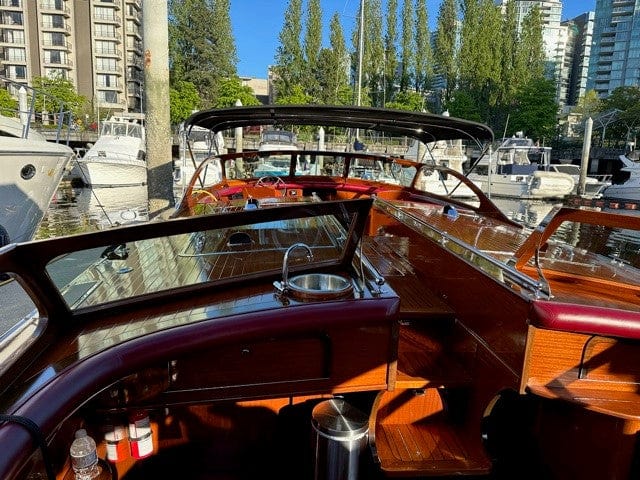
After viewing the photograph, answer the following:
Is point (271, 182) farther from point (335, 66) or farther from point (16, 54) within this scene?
point (16, 54)

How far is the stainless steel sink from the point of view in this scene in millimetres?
1895

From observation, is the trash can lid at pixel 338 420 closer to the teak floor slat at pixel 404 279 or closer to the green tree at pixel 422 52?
the teak floor slat at pixel 404 279

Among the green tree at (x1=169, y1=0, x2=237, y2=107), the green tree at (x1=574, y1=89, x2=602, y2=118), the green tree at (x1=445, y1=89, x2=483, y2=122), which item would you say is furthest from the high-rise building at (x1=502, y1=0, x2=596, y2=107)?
the green tree at (x1=169, y1=0, x2=237, y2=107)

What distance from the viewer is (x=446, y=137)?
6.13m

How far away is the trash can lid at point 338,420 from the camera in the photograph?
1.85 meters

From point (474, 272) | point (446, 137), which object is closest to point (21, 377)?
point (474, 272)

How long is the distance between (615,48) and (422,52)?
61977mm

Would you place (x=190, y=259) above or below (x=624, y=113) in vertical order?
below

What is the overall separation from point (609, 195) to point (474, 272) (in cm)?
2328

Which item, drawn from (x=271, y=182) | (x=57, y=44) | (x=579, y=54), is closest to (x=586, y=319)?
(x=271, y=182)

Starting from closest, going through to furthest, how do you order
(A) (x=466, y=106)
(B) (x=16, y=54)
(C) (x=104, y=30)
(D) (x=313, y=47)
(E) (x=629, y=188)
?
(E) (x=629, y=188), (D) (x=313, y=47), (A) (x=466, y=106), (B) (x=16, y=54), (C) (x=104, y=30)

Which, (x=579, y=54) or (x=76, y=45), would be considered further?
(x=579, y=54)

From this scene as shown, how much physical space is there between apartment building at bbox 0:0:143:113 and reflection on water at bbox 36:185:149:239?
93.6 feet

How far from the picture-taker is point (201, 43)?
42.0m
